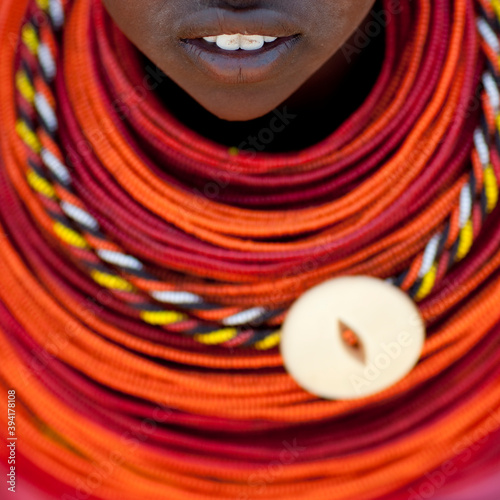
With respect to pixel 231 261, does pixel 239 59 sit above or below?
above

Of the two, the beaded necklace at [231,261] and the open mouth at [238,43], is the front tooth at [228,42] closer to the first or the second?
the open mouth at [238,43]

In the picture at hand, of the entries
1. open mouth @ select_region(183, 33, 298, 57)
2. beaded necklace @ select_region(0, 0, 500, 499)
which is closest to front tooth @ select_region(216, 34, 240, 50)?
open mouth @ select_region(183, 33, 298, 57)

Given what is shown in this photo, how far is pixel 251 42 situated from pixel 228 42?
0.02 metres

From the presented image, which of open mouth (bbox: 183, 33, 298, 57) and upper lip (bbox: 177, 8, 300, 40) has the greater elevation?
open mouth (bbox: 183, 33, 298, 57)

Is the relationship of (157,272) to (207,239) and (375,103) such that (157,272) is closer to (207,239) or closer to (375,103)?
(207,239)

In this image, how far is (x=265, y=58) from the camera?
2.26 ft

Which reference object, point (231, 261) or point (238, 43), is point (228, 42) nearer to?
point (238, 43)

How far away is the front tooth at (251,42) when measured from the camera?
674 millimetres

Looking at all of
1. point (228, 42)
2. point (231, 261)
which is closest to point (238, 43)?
point (228, 42)

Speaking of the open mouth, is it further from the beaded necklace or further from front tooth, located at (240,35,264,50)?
the beaded necklace

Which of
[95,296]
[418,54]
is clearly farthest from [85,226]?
[418,54]

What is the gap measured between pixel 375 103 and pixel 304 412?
0.34 m

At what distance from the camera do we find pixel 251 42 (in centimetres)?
68

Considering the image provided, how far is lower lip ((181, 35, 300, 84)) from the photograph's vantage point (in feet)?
2.25
